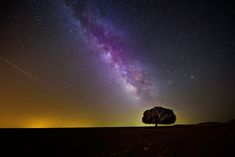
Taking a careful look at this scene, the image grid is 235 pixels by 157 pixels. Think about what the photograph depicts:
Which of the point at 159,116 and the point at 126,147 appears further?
the point at 159,116

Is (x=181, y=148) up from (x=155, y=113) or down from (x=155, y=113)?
down

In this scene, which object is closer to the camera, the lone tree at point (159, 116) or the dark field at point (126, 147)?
the dark field at point (126, 147)

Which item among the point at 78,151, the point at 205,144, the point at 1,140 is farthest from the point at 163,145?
the point at 1,140

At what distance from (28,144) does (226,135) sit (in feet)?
17.3

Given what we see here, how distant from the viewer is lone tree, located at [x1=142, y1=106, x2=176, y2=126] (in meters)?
40.1

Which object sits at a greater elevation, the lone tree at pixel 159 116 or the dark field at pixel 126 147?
the lone tree at pixel 159 116

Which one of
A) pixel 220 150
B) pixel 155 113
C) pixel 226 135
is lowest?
pixel 220 150

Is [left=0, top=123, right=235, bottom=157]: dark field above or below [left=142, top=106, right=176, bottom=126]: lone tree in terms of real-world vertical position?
below

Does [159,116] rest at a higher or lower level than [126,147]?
higher

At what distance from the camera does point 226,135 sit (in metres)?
6.12

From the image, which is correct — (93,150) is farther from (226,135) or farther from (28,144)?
(226,135)

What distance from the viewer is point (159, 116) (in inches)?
1586

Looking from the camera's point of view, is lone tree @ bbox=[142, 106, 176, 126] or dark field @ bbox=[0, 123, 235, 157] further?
lone tree @ bbox=[142, 106, 176, 126]

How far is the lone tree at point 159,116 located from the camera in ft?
132
